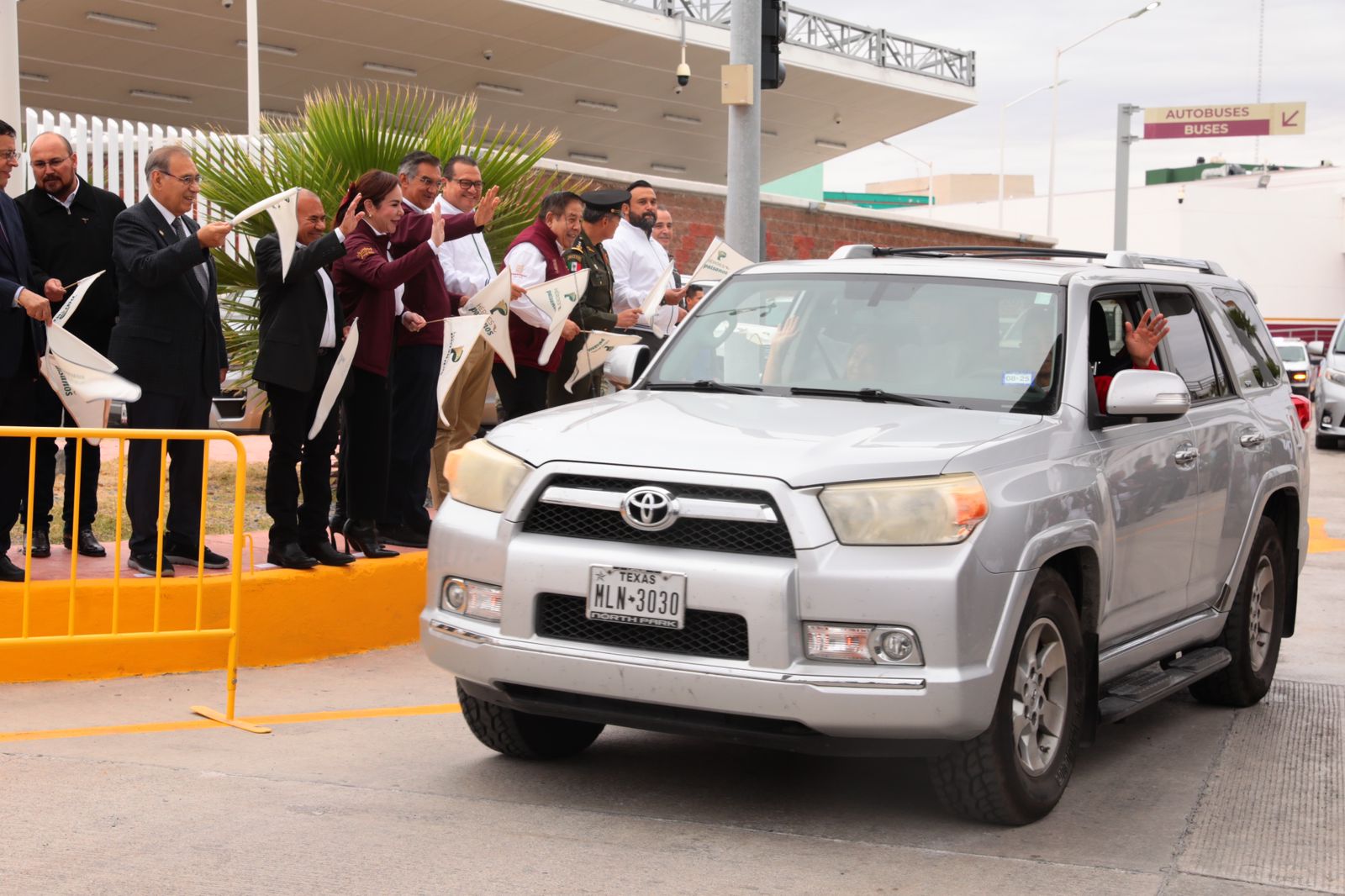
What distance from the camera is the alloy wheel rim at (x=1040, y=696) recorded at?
5160mm

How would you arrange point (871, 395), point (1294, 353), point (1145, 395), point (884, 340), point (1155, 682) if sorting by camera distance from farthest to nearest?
point (1294, 353), point (1155, 682), point (884, 340), point (871, 395), point (1145, 395)

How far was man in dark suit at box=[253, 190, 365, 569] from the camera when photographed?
7.48m

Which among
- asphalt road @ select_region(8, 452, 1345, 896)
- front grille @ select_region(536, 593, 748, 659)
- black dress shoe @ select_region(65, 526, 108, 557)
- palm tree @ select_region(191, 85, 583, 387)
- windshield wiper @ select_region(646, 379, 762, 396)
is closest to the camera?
asphalt road @ select_region(8, 452, 1345, 896)

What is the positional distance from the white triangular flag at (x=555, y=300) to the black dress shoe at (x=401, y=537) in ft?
4.31

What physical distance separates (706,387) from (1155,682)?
6.85 ft

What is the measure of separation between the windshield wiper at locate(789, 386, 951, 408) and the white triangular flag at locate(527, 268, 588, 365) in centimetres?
354

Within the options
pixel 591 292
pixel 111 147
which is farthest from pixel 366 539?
pixel 111 147

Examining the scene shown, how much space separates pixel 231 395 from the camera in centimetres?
1459

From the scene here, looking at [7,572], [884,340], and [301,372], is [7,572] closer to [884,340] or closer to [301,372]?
[301,372]

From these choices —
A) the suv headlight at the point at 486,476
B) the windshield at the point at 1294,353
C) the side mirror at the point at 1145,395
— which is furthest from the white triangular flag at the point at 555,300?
the windshield at the point at 1294,353

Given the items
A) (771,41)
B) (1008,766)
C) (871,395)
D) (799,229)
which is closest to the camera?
(1008,766)

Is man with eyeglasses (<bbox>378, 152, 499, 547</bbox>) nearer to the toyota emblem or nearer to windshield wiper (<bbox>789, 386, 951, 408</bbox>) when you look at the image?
windshield wiper (<bbox>789, 386, 951, 408</bbox>)

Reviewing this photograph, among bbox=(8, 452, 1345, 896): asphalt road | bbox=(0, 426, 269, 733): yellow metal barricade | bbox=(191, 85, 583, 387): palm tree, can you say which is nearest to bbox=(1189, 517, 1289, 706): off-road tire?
bbox=(8, 452, 1345, 896): asphalt road

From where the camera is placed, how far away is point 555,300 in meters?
9.38
